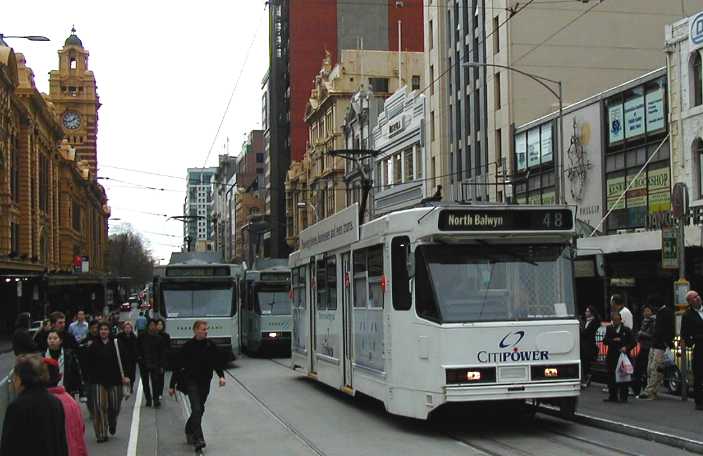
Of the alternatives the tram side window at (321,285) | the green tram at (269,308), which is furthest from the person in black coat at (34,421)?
the green tram at (269,308)

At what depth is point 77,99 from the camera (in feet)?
373

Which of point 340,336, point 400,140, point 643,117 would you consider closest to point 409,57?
point 400,140

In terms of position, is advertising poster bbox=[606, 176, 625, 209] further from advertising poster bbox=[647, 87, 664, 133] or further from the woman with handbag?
the woman with handbag

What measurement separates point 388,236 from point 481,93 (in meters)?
35.1

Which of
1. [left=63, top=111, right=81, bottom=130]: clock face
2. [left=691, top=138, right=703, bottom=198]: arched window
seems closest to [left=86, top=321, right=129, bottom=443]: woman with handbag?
[left=691, top=138, right=703, bottom=198]: arched window

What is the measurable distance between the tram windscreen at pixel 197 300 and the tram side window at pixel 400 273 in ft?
47.3

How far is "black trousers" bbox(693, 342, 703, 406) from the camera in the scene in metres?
13.1

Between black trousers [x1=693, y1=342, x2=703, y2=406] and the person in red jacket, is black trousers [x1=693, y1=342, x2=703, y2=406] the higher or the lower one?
the lower one

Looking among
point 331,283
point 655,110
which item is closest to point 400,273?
point 331,283

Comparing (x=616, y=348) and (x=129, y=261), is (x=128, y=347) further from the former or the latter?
(x=129, y=261)

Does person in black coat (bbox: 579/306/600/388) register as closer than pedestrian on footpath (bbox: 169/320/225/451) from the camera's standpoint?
No

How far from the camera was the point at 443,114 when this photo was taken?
52000 mm

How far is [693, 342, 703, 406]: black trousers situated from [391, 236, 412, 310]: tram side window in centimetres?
420

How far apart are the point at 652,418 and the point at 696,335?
136 centimetres
